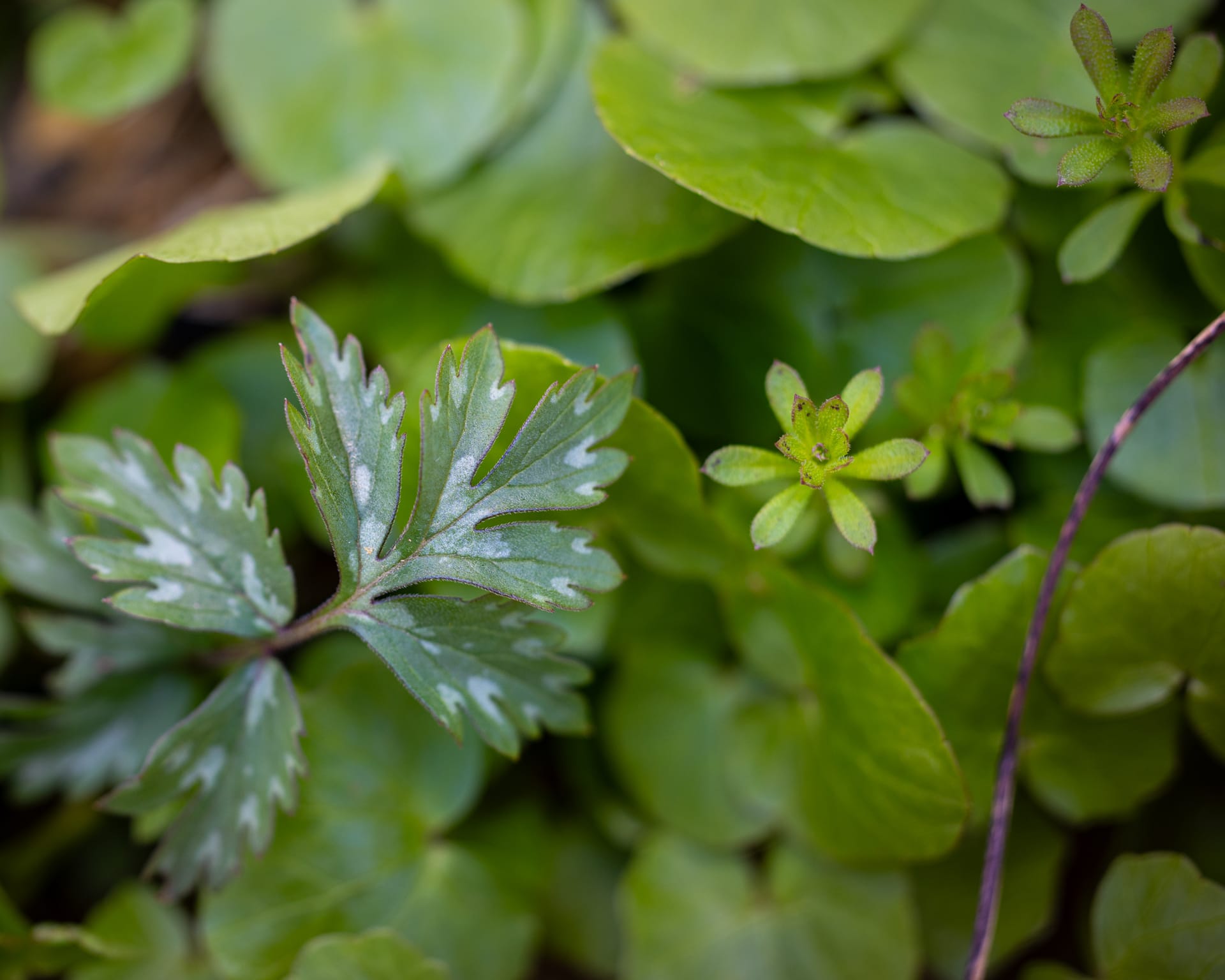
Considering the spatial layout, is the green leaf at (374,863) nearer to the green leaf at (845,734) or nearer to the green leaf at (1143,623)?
the green leaf at (845,734)

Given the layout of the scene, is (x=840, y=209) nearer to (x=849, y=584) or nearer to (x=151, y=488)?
(x=849, y=584)

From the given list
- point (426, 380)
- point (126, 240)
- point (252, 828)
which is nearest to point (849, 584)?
point (426, 380)

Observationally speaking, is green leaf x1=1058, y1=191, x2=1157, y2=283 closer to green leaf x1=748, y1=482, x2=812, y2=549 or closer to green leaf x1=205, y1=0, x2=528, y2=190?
green leaf x1=748, y1=482, x2=812, y2=549

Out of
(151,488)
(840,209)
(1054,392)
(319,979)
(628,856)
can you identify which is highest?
(840,209)

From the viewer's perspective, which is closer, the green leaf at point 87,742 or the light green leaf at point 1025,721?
the light green leaf at point 1025,721

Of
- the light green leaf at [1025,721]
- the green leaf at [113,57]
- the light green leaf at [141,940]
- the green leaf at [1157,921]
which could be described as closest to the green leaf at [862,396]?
the light green leaf at [1025,721]

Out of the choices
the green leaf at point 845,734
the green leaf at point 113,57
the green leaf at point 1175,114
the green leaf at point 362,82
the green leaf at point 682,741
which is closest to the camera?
the green leaf at point 1175,114

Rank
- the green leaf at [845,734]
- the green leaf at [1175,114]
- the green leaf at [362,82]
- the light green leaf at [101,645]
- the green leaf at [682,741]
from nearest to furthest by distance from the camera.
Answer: the green leaf at [1175,114] → the green leaf at [845,734] → the light green leaf at [101,645] → the green leaf at [682,741] → the green leaf at [362,82]
